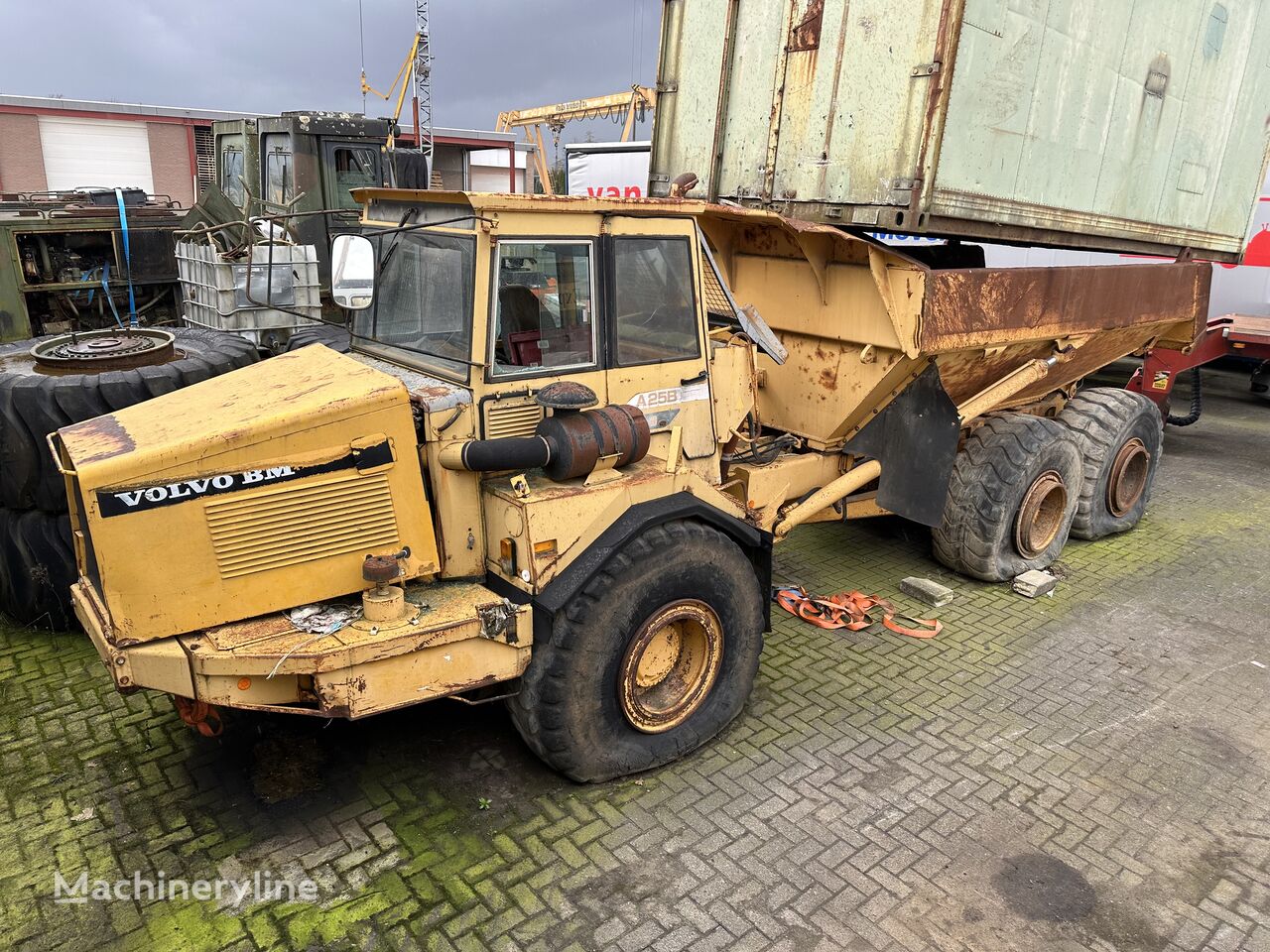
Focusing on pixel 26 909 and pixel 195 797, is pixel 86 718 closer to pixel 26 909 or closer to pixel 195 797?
pixel 195 797

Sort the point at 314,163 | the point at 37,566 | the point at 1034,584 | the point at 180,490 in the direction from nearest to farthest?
the point at 180,490 < the point at 37,566 < the point at 1034,584 < the point at 314,163

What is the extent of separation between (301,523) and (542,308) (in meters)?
1.33

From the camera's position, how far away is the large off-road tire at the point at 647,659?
3.72m

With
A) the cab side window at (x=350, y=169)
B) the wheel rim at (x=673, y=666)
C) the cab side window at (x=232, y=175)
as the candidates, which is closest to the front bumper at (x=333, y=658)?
the wheel rim at (x=673, y=666)

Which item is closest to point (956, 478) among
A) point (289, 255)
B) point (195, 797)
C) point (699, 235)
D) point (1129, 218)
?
point (1129, 218)

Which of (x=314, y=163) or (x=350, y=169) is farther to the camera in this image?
(x=350, y=169)

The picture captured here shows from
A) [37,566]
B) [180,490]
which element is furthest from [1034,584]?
[37,566]

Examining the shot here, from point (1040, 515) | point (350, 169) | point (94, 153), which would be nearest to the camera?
→ point (1040, 515)

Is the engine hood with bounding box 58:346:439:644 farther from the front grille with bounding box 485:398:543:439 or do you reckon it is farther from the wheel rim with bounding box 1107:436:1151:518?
the wheel rim with bounding box 1107:436:1151:518

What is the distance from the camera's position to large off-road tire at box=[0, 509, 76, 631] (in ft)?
16.2

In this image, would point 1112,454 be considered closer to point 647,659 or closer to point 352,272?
point 647,659

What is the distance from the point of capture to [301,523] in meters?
3.35

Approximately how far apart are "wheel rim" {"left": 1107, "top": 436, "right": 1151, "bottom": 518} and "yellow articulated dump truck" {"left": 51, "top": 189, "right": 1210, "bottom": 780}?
2.72m

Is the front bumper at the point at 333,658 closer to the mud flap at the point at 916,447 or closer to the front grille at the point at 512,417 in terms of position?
the front grille at the point at 512,417
